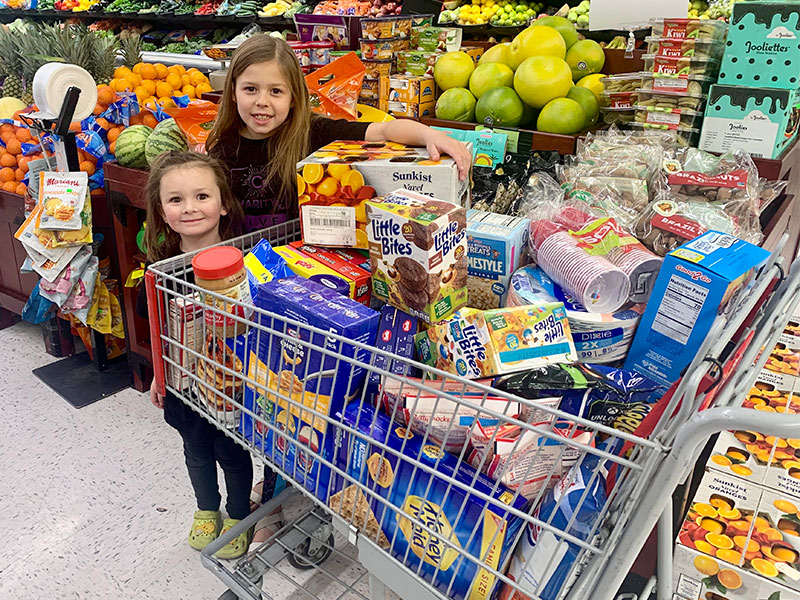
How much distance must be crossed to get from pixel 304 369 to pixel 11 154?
245cm

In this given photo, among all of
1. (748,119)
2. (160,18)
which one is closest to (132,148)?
(748,119)

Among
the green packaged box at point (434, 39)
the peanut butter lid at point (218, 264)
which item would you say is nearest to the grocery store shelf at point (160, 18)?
the green packaged box at point (434, 39)

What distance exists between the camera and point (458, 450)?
96 cm

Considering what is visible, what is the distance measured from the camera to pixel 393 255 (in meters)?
1.12

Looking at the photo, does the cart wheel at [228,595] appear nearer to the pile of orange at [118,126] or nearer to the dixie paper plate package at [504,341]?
the dixie paper plate package at [504,341]

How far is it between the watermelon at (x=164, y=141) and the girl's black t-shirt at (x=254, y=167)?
0.40 m

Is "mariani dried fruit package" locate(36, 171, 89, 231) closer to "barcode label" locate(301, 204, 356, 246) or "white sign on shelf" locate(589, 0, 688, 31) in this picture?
"barcode label" locate(301, 204, 356, 246)

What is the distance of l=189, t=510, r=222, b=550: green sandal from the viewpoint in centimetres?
182

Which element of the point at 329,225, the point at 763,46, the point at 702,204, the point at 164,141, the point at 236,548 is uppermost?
the point at 763,46

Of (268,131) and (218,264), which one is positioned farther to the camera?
(268,131)

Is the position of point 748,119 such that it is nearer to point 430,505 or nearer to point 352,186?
point 352,186

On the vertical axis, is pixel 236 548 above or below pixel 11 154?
below

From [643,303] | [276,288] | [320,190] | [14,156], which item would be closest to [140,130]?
[14,156]

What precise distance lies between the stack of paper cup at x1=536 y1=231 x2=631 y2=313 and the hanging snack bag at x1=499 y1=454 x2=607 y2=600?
1.17 ft
